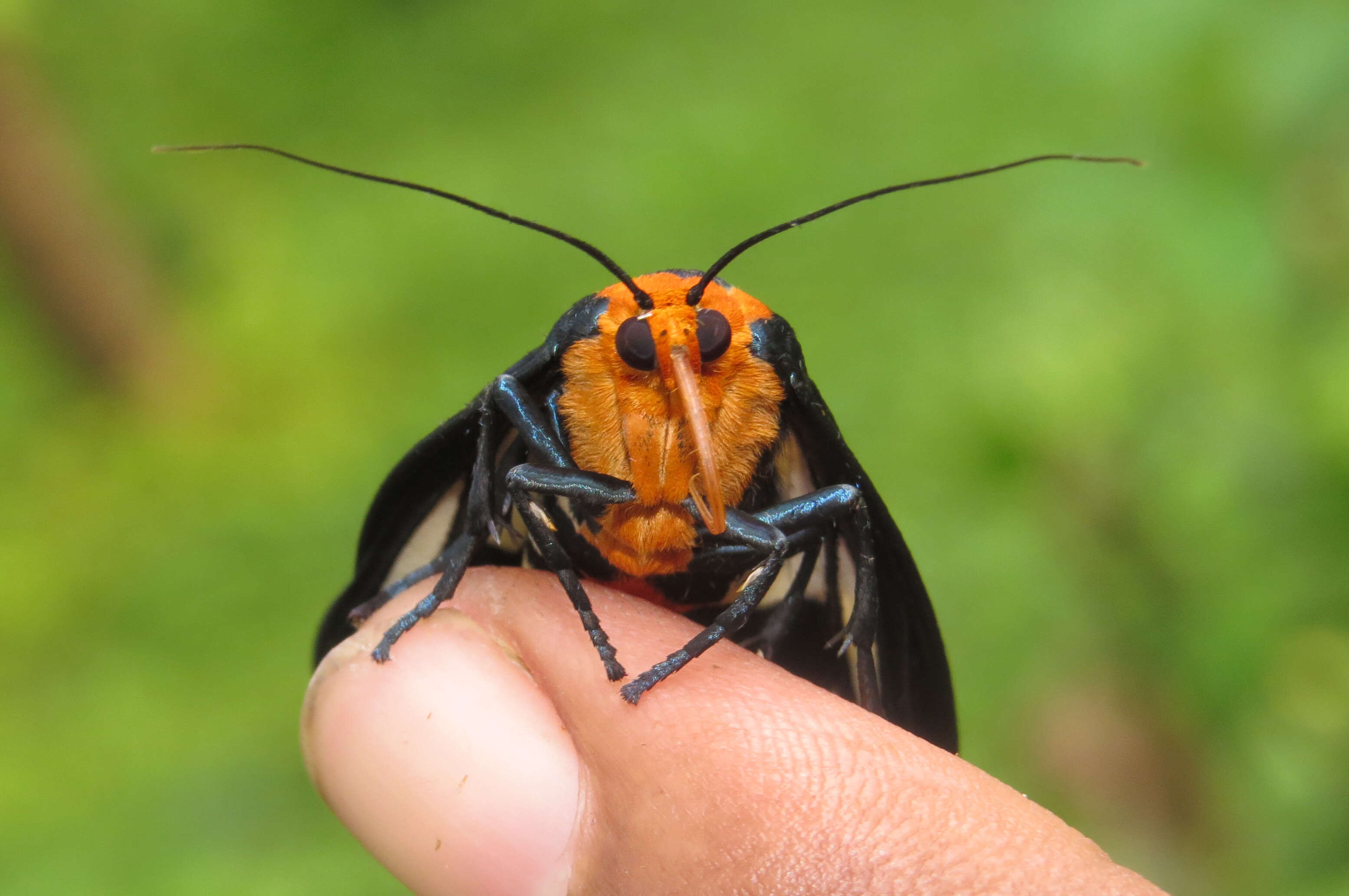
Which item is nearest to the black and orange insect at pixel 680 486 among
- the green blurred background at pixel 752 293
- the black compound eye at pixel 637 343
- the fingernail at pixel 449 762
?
the black compound eye at pixel 637 343

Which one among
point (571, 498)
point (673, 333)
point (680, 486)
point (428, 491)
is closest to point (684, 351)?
point (673, 333)

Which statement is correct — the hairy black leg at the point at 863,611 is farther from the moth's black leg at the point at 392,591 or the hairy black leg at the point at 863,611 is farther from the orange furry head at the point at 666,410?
the moth's black leg at the point at 392,591

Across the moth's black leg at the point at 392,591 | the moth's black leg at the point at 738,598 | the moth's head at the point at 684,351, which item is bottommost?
the moth's black leg at the point at 392,591

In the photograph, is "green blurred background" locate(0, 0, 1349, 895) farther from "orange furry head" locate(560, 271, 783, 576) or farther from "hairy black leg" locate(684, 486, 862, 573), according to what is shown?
"orange furry head" locate(560, 271, 783, 576)

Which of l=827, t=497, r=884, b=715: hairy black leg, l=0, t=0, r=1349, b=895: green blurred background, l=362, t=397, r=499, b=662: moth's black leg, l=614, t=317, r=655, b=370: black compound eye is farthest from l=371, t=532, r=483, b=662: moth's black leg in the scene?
l=0, t=0, r=1349, b=895: green blurred background

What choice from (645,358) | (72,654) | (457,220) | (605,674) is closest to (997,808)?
(605,674)

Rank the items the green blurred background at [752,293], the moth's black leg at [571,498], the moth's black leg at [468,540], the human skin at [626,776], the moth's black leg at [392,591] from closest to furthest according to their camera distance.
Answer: the human skin at [626,776] → the moth's black leg at [571,498] → the moth's black leg at [468,540] → the moth's black leg at [392,591] → the green blurred background at [752,293]

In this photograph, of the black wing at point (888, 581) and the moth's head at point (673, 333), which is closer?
the moth's head at point (673, 333)
